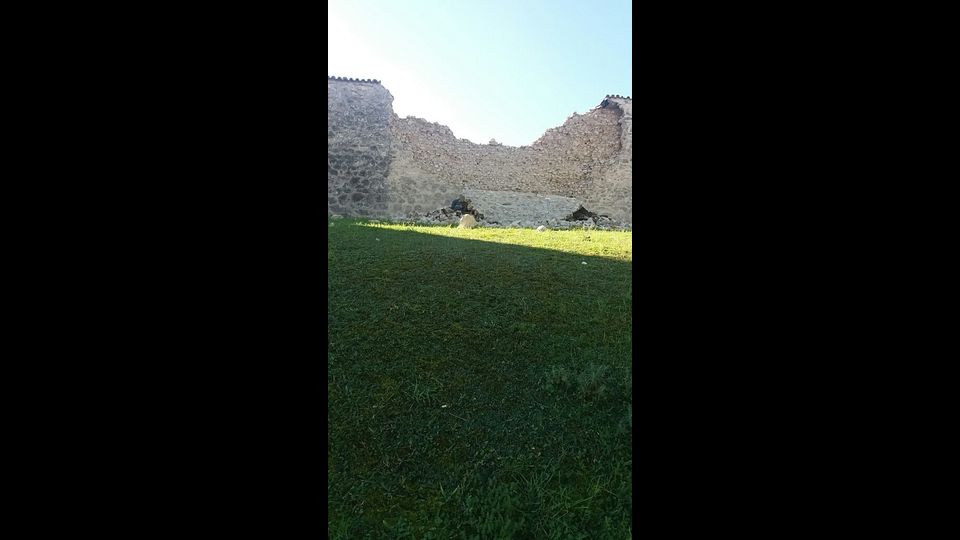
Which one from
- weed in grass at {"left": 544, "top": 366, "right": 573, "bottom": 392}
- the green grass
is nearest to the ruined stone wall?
the green grass

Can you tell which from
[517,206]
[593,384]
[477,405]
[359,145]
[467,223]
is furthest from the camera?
[517,206]

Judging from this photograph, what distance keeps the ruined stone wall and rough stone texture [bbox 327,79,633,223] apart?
28 mm

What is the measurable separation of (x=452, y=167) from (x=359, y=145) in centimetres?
273

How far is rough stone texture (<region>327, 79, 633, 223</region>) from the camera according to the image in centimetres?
1473

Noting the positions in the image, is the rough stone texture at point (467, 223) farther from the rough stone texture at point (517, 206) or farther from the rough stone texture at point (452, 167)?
the rough stone texture at point (452, 167)

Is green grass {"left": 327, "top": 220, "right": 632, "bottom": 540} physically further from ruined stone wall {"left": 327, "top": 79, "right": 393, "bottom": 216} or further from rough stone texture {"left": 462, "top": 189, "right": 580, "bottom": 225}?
ruined stone wall {"left": 327, "top": 79, "right": 393, "bottom": 216}

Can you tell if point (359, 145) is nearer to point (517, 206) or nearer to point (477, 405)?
point (517, 206)

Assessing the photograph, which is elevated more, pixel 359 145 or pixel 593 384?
pixel 359 145

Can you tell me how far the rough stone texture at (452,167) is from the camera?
580 inches

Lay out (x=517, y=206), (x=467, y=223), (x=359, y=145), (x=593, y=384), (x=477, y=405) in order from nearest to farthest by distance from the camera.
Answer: (x=477, y=405) < (x=593, y=384) < (x=467, y=223) < (x=359, y=145) < (x=517, y=206)

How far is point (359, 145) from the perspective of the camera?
1491cm

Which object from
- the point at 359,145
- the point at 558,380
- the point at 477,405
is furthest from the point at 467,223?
the point at 477,405
